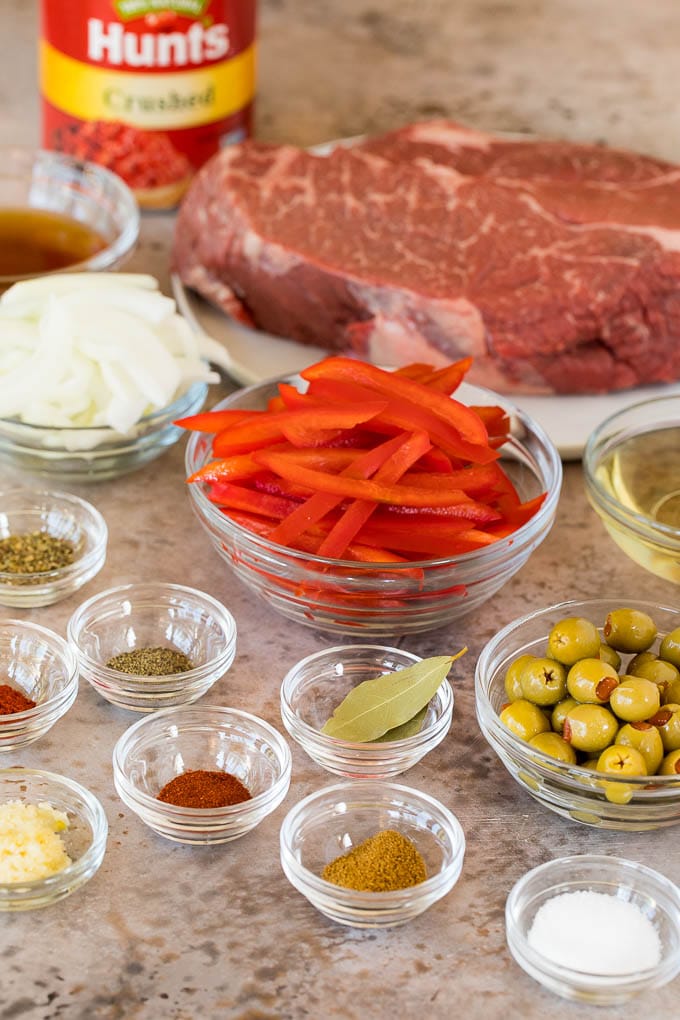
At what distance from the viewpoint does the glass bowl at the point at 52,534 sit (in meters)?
1.64

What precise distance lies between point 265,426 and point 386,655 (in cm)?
30

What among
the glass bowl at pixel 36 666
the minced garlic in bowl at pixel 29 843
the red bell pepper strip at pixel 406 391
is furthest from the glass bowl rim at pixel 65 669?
the red bell pepper strip at pixel 406 391

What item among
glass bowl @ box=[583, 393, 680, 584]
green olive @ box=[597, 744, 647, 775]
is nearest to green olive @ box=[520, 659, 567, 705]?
green olive @ box=[597, 744, 647, 775]

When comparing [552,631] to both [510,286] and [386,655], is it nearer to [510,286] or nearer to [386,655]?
[386,655]

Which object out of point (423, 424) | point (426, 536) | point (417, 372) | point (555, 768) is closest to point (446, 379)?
point (417, 372)

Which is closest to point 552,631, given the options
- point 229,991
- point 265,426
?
point 265,426

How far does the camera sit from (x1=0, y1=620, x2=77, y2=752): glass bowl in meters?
1.45

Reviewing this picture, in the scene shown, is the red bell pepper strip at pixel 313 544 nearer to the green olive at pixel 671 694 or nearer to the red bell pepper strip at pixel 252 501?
the red bell pepper strip at pixel 252 501

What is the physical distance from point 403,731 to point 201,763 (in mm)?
Answer: 211

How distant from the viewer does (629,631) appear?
1499 mm

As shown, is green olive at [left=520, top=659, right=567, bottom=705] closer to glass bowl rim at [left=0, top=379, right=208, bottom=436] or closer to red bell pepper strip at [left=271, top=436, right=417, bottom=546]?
red bell pepper strip at [left=271, top=436, right=417, bottom=546]

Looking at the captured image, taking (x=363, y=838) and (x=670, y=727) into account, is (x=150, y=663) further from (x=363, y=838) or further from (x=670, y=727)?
(x=670, y=727)

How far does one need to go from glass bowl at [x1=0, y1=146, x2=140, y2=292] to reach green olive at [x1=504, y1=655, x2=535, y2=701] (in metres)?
1.03

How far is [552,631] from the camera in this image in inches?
58.0
